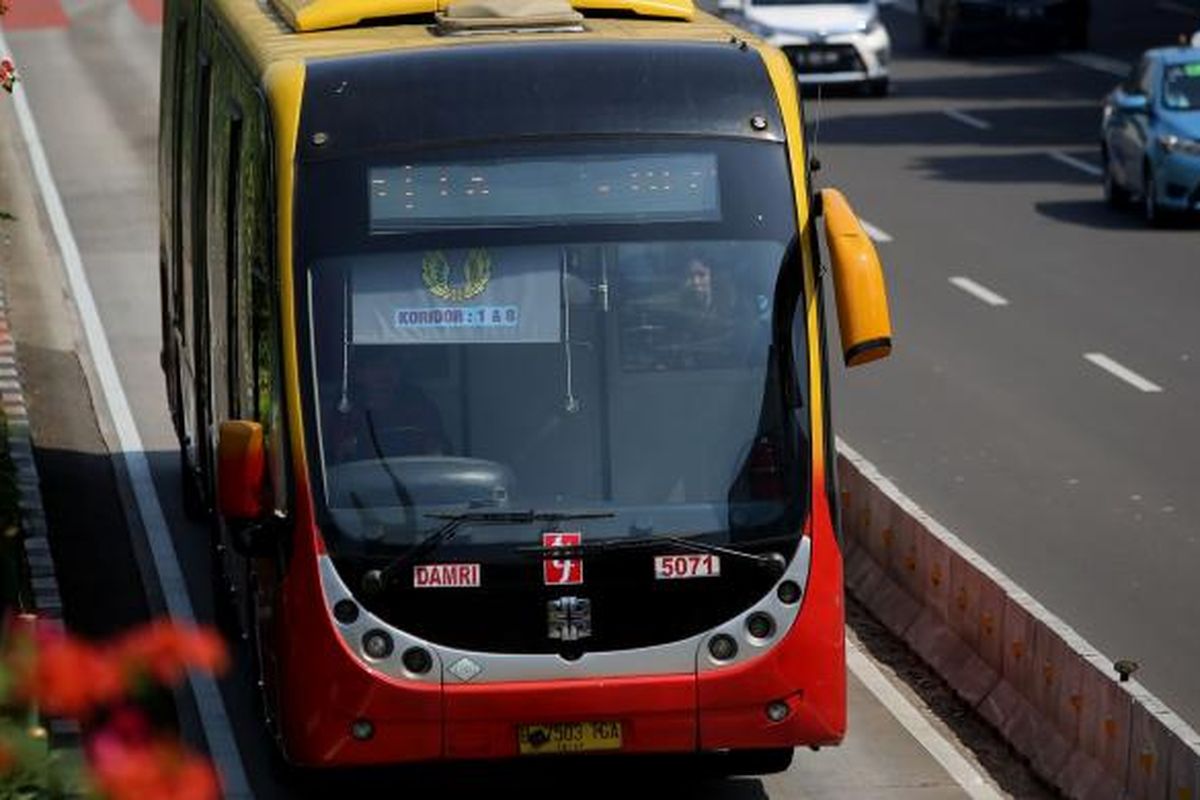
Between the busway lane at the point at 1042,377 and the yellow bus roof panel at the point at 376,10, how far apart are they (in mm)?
4058

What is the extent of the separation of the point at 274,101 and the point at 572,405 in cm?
170

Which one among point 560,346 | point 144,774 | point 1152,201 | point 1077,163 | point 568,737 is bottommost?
point 1077,163

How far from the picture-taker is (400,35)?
13047 millimetres

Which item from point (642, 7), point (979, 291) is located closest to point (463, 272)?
point (642, 7)

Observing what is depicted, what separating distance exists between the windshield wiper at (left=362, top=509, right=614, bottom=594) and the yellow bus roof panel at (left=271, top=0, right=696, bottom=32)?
2.77m

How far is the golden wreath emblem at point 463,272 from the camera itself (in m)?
11.9

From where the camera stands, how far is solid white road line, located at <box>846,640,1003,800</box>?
13133 millimetres

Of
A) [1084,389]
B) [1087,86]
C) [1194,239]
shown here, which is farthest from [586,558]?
[1087,86]

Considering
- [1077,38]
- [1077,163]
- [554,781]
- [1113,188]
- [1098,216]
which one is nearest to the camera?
[554,781]

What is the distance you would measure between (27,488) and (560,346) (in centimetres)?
780

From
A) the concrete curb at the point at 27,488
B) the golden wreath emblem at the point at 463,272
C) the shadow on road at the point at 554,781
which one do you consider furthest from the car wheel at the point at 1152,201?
the golden wreath emblem at the point at 463,272

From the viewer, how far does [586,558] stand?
11594mm

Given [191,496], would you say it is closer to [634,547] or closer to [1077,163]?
[634,547]

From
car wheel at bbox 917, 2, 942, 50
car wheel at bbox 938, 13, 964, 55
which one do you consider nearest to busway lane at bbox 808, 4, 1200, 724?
car wheel at bbox 938, 13, 964, 55
